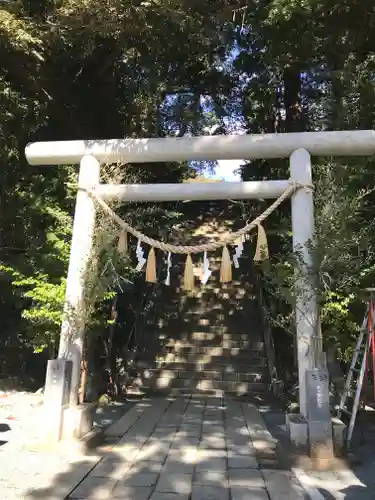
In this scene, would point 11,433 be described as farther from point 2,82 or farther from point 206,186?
point 2,82

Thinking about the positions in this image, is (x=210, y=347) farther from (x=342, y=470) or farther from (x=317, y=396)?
(x=342, y=470)

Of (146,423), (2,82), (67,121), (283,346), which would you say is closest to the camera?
(146,423)

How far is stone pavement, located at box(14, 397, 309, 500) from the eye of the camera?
3.76 meters

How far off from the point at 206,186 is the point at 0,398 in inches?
201

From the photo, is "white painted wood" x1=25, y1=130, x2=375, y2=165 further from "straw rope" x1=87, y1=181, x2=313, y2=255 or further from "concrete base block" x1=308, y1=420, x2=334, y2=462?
"concrete base block" x1=308, y1=420, x2=334, y2=462

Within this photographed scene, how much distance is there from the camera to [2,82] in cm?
663

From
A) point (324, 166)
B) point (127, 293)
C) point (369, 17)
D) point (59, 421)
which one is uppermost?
point (369, 17)

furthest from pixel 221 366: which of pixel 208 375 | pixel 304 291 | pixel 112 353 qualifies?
pixel 304 291

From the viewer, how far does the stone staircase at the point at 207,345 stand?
28.1ft

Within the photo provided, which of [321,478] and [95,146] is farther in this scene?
[95,146]

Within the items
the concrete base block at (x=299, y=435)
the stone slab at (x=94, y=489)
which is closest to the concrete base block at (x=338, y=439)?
the concrete base block at (x=299, y=435)

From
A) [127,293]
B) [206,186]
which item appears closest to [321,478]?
[206,186]

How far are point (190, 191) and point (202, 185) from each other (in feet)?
0.58

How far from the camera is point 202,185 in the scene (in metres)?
5.84
